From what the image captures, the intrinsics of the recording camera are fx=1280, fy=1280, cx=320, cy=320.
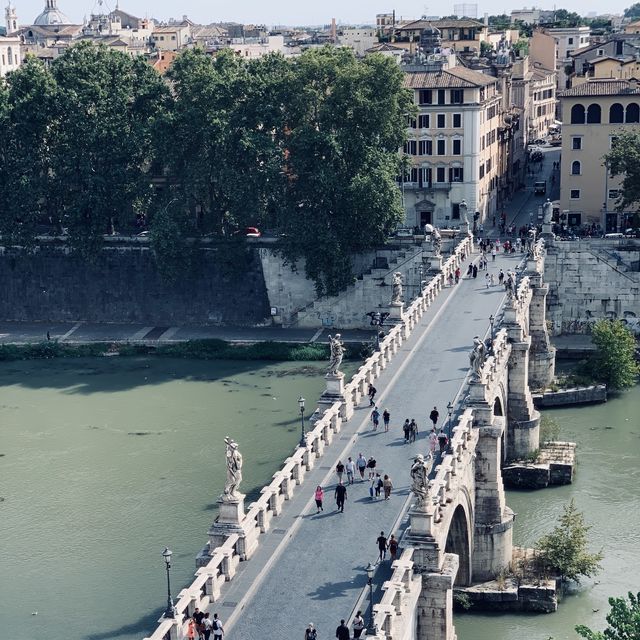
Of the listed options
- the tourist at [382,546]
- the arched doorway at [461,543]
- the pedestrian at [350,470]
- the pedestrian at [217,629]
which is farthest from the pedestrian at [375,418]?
the pedestrian at [217,629]

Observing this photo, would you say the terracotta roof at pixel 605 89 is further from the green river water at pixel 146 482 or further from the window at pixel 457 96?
the green river water at pixel 146 482

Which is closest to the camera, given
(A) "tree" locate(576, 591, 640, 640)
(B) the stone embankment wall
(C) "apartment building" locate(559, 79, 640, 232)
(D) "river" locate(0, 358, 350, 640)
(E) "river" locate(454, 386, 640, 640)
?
(A) "tree" locate(576, 591, 640, 640)

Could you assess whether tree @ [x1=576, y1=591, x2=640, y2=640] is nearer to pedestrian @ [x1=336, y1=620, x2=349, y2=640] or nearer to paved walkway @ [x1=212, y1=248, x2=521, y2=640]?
pedestrian @ [x1=336, y1=620, x2=349, y2=640]

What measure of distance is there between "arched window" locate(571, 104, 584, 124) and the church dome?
124 meters

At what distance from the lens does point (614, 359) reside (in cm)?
6091

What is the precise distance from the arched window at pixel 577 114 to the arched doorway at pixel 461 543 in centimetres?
4248

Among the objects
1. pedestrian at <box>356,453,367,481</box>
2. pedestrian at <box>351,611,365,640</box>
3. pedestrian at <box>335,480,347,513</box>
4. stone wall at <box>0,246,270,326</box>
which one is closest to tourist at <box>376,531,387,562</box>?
pedestrian at <box>335,480,347,513</box>

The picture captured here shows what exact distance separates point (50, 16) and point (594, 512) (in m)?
157

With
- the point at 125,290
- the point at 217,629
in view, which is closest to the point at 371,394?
the point at 217,629

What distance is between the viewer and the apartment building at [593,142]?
3024 inches

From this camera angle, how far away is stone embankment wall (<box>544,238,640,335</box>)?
70125 mm

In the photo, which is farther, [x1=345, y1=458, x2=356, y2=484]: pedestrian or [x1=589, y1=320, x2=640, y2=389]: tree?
[x1=589, y1=320, x2=640, y2=389]: tree

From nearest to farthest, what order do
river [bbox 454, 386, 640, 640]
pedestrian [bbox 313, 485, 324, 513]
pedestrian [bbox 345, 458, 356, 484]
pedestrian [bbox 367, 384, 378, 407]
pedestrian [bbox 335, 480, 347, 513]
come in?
pedestrian [bbox 313, 485, 324, 513] < pedestrian [bbox 335, 480, 347, 513] < pedestrian [bbox 345, 458, 356, 484] < river [bbox 454, 386, 640, 640] < pedestrian [bbox 367, 384, 378, 407]

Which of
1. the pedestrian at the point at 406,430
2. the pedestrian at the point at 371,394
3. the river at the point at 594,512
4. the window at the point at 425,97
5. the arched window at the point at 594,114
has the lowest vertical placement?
the river at the point at 594,512
